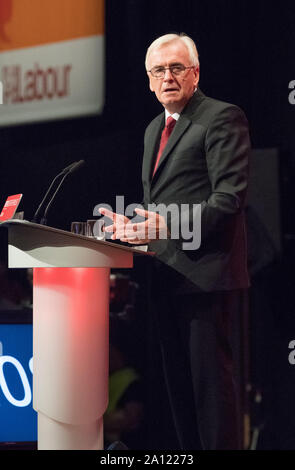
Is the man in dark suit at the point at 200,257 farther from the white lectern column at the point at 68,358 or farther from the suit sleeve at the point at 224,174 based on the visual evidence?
the white lectern column at the point at 68,358

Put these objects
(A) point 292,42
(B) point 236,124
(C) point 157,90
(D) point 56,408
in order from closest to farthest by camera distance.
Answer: (D) point 56,408 → (B) point 236,124 → (C) point 157,90 → (A) point 292,42

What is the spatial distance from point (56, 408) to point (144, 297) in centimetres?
146

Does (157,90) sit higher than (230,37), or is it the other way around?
(230,37)

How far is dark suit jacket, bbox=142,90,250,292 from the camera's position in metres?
2.34

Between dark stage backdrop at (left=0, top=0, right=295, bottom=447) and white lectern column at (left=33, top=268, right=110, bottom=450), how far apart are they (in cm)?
132

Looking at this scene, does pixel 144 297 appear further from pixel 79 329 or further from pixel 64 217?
pixel 79 329

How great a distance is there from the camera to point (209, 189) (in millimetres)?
2416

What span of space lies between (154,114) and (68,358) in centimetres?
167

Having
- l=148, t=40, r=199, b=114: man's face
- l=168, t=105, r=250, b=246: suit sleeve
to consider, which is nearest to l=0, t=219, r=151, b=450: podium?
l=168, t=105, r=250, b=246: suit sleeve

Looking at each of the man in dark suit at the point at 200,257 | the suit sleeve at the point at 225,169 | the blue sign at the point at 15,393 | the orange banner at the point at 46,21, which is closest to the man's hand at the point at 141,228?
the man in dark suit at the point at 200,257

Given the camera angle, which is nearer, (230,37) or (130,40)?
(230,37)

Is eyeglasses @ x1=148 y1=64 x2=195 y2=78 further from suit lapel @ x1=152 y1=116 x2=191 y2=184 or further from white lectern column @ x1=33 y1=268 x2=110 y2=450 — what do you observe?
white lectern column @ x1=33 y1=268 x2=110 y2=450
